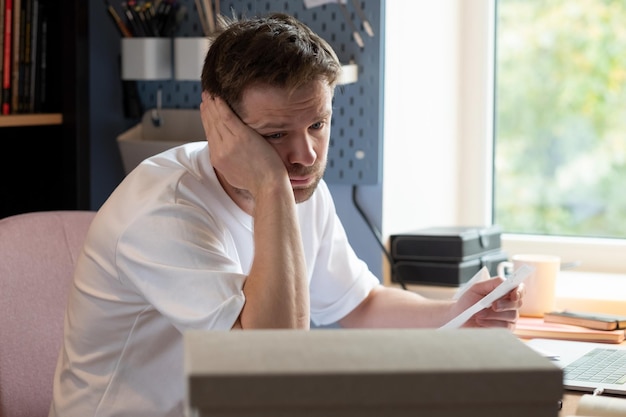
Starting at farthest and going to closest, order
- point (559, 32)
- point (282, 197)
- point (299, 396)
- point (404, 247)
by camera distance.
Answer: point (559, 32) < point (404, 247) < point (282, 197) < point (299, 396)

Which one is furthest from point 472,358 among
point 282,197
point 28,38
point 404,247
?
point 28,38

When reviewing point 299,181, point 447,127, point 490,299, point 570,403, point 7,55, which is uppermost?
point 7,55

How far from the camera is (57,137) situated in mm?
2275

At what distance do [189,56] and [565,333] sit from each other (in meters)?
1.05

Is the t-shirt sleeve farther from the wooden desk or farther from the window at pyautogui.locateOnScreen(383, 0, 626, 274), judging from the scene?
the wooden desk

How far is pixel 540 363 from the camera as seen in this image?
22.0 inches

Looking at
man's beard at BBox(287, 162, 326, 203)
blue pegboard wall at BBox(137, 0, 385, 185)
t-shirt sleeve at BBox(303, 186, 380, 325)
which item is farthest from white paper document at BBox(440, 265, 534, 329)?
blue pegboard wall at BBox(137, 0, 385, 185)

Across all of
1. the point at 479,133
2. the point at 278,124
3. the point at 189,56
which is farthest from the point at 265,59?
the point at 479,133

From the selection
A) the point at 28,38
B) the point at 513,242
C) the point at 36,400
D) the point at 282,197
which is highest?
the point at 28,38

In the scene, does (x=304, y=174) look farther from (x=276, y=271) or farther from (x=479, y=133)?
(x=479, y=133)

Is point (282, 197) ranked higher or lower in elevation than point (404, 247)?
higher

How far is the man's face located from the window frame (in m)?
1.04

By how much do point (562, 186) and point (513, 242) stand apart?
0.60 ft

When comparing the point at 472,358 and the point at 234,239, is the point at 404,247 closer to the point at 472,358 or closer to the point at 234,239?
the point at 234,239
